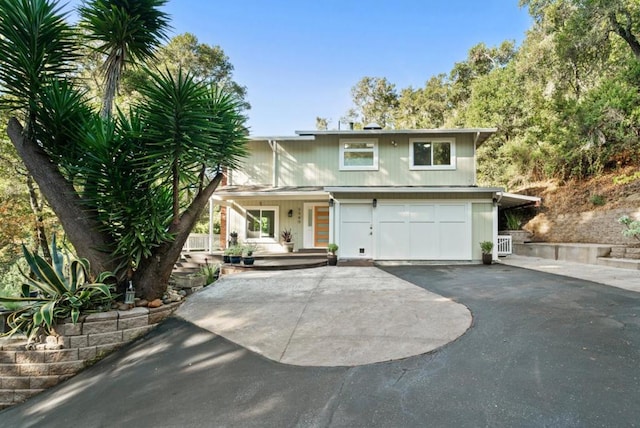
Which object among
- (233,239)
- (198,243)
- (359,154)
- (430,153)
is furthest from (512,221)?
(198,243)

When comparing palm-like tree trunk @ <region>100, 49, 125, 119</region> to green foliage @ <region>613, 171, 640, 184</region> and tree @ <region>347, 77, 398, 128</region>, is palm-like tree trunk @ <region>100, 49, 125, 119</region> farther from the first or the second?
tree @ <region>347, 77, 398, 128</region>

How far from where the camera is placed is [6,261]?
12.4 m

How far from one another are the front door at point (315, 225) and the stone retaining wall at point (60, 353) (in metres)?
8.59

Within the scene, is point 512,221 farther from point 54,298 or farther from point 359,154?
point 54,298

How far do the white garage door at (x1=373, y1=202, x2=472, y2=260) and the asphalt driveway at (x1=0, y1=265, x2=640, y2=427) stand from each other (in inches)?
229

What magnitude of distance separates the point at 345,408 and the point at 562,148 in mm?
15092

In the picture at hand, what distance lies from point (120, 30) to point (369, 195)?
791cm

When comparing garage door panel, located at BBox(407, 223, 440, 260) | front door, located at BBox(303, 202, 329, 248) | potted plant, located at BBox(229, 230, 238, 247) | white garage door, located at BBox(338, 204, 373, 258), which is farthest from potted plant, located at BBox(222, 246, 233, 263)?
garage door panel, located at BBox(407, 223, 440, 260)

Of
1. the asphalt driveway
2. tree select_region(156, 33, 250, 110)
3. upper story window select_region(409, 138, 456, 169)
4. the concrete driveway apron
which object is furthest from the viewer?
tree select_region(156, 33, 250, 110)

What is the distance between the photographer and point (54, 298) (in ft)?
13.8

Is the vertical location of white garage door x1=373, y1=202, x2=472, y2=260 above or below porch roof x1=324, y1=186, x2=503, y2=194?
below

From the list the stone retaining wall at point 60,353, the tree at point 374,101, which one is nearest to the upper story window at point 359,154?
the stone retaining wall at point 60,353

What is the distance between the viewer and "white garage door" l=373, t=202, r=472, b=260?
10242mm

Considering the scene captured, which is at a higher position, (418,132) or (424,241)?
(418,132)
